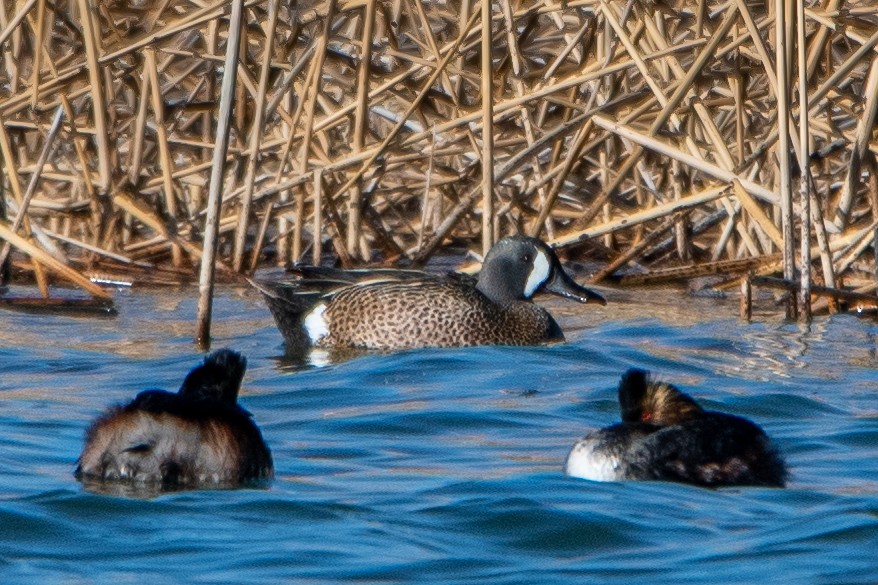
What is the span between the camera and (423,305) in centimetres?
855

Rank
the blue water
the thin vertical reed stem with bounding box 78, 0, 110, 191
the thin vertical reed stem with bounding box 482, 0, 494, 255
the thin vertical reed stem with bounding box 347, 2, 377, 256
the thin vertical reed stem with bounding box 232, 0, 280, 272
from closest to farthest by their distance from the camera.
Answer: the blue water < the thin vertical reed stem with bounding box 482, 0, 494, 255 < the thin vertical reed stem with bounding box 232, 0, 280, 272 < the thin vertical reed stem with bounding box 78, 0, 110, 191 < the thin vertical reed stem with bounding box 347, 2, 377, 256

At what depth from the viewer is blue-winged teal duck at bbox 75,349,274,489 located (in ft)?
15.6

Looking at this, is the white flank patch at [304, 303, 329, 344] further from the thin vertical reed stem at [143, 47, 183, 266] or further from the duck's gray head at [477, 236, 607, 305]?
the thin vertical reed stem at [143, 47, 183, 266]

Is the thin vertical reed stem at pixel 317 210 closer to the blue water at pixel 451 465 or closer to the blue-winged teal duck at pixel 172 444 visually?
the blue water at pixel 451 465

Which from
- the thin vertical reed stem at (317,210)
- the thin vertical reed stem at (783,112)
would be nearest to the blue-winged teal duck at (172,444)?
the thin vertical reed stem at (783,112)

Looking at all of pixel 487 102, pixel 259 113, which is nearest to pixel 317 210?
pixel 259 113

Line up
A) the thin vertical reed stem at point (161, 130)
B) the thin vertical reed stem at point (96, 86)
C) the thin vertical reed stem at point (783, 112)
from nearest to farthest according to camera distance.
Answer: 1. the thin vertical reed stem at point (783, 112)
2. the thin vertical reed stem at point (96, 86)
3. the thin vertical reed stem at point (161, 130)

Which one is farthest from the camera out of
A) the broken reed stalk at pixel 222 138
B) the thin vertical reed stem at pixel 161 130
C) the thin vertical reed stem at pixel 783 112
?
the thin vertical reed stem at pixel 161 130

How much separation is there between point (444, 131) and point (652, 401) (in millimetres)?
4033

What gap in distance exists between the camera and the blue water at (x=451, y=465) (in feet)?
13.9

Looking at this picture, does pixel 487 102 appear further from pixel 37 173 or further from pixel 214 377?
pixel 214 377

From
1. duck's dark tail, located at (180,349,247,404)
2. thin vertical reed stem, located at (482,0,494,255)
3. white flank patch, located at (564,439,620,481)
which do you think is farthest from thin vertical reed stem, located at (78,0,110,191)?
white flank patch, located at (564,439,620,481)

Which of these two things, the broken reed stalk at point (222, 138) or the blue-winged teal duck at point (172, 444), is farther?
the broken reed stalk at point (222, 138)

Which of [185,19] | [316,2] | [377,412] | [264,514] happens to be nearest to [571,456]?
[264,514]
